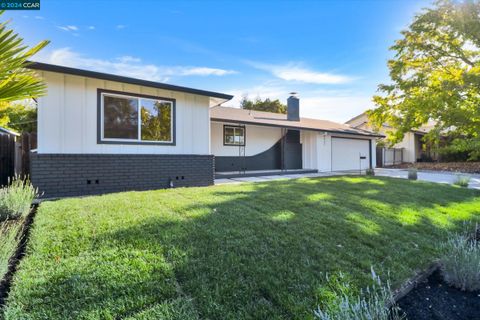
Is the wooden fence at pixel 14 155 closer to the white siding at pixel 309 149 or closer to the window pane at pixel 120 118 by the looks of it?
the window pane at pixel 120 118

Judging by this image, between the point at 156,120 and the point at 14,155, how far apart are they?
4.73 m

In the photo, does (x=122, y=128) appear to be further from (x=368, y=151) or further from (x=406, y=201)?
(x=368, y=151)

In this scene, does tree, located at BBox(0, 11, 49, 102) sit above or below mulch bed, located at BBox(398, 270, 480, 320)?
above

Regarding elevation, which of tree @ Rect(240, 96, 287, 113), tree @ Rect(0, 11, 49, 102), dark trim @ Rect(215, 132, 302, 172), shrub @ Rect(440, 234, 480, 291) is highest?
tree @ Rect(240, 96, 287, 113)

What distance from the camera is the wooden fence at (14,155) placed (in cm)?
790

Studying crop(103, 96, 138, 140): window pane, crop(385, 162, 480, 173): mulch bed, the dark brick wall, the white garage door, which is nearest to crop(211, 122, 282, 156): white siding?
the dark brick wall

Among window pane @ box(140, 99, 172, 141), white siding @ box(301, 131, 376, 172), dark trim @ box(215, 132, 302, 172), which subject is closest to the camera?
window pane @ box(140, 99, 172, 141)

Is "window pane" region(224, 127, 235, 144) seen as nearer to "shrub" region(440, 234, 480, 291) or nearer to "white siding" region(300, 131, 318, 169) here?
"white siding" region(300, 131, 318, 169)

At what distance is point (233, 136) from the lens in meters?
13.2

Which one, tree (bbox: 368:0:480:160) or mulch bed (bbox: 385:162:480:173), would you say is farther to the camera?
mulch bed (bbox: 385:162:480:173)

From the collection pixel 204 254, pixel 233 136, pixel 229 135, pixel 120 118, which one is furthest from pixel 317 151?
pixel 204 254

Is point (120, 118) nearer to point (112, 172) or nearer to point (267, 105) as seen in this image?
point (112, 172)

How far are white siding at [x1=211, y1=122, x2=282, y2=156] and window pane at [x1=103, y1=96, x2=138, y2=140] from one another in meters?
5.31

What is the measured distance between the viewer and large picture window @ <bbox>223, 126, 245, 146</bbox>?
13.0 m
